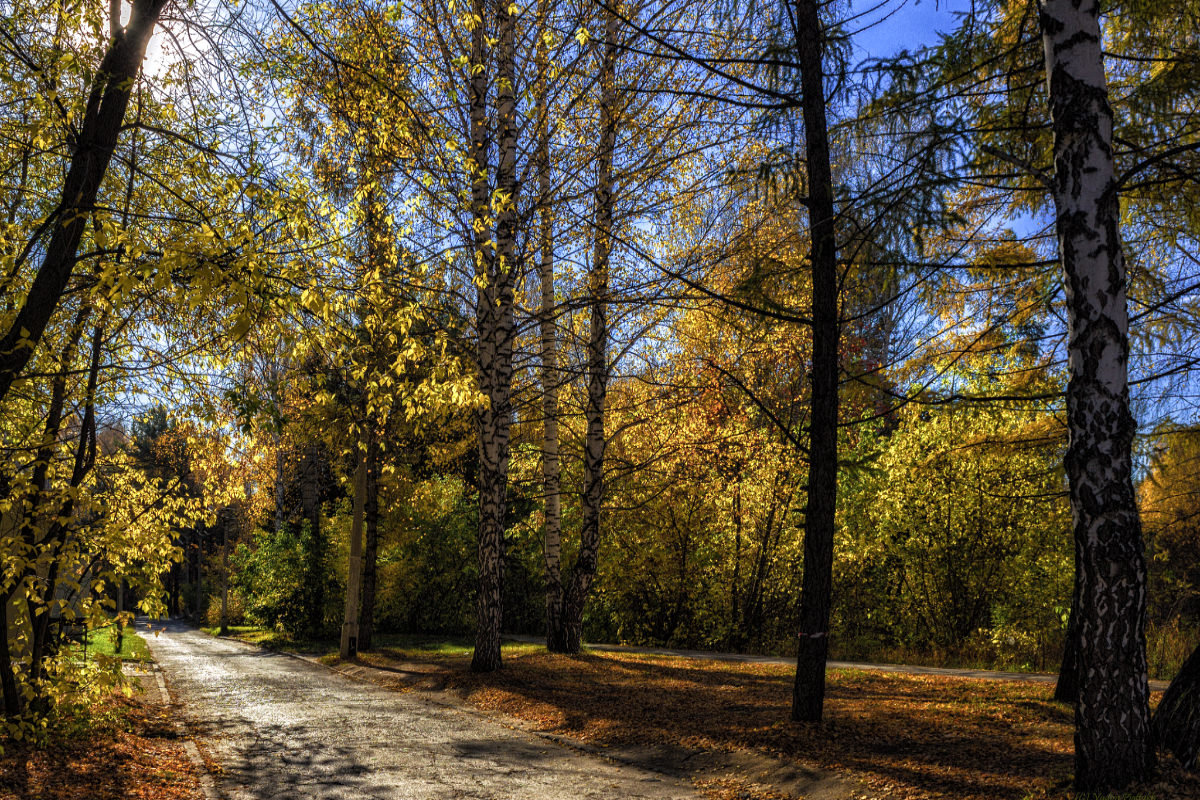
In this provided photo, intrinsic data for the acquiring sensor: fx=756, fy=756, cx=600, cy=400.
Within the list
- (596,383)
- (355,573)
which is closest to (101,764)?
(596,383)

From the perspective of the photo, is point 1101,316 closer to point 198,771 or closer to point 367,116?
→ point 198,771

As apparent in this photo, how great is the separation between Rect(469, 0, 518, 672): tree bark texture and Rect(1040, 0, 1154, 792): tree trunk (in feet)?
24.7

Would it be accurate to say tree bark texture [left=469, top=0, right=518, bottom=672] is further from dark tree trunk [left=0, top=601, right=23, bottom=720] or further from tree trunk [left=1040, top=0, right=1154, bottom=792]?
tree trunk [left=1040, top=0, right=1154, bottom=792]

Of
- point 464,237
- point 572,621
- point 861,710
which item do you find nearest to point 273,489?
point 572,621

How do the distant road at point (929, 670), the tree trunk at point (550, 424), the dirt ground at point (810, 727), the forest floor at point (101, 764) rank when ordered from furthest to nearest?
the tree trunk at point (550, 424), the distant road at point (929, 670), the forest floor at point (101, 764), the dirt ground at point (810, 727)

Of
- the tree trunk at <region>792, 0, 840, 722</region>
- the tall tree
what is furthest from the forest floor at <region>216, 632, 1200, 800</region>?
the tall tree

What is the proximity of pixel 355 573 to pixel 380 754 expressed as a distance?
31.8ft

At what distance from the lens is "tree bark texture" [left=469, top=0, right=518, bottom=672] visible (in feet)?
36.7

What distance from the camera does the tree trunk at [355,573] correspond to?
16.3 meters

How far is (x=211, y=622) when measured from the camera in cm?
4009

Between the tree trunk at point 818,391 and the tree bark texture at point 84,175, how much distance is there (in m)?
5.71

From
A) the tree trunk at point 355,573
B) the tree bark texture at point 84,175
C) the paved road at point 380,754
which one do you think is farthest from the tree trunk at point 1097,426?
the tree trunk at point 355,573

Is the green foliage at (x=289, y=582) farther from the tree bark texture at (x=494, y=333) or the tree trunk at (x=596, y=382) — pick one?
the tree bark texture at (x=494, y=333)

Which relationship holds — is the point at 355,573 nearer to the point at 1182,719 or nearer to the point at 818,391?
the point at 818,391
